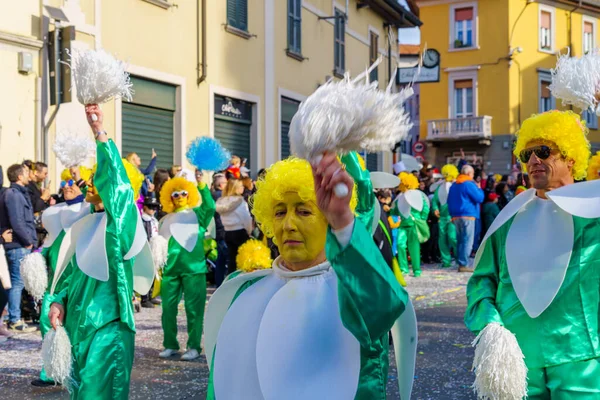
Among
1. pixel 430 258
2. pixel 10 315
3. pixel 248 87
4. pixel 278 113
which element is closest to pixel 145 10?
pixel 248 87

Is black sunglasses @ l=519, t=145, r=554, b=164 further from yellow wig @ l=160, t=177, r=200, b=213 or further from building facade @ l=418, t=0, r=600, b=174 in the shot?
building facade @ l=418, t=0, r=600, b=174

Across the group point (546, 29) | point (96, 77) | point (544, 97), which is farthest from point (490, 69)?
point (96, 77)

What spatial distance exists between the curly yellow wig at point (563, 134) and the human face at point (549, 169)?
26 mm

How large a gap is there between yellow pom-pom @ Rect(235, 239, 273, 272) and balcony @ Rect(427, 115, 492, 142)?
32.9 metres

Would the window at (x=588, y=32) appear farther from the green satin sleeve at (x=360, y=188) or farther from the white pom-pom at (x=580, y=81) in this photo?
the green satin sleeve at (x=360, y=188)

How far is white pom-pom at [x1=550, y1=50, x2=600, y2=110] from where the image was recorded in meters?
3.49

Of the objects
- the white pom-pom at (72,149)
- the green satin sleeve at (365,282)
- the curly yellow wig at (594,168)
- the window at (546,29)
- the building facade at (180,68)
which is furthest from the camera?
the window at (546,29)

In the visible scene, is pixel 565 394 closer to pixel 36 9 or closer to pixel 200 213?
pixel 200 213

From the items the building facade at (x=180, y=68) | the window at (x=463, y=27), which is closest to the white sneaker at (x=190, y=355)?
the building facade at (x=180, y=68)

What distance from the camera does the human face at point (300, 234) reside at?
8.73ft

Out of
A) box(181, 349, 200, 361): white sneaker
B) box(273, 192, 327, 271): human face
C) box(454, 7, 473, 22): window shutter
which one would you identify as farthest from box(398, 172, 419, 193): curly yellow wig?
box(454, 7, 473, 22): window shutter

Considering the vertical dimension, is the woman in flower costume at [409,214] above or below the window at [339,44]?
below

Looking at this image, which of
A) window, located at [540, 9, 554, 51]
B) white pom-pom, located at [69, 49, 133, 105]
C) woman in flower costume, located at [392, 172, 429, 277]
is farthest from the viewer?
window, located at [540, 9, 554, 51]

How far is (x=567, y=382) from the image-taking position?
3068 millimetres
